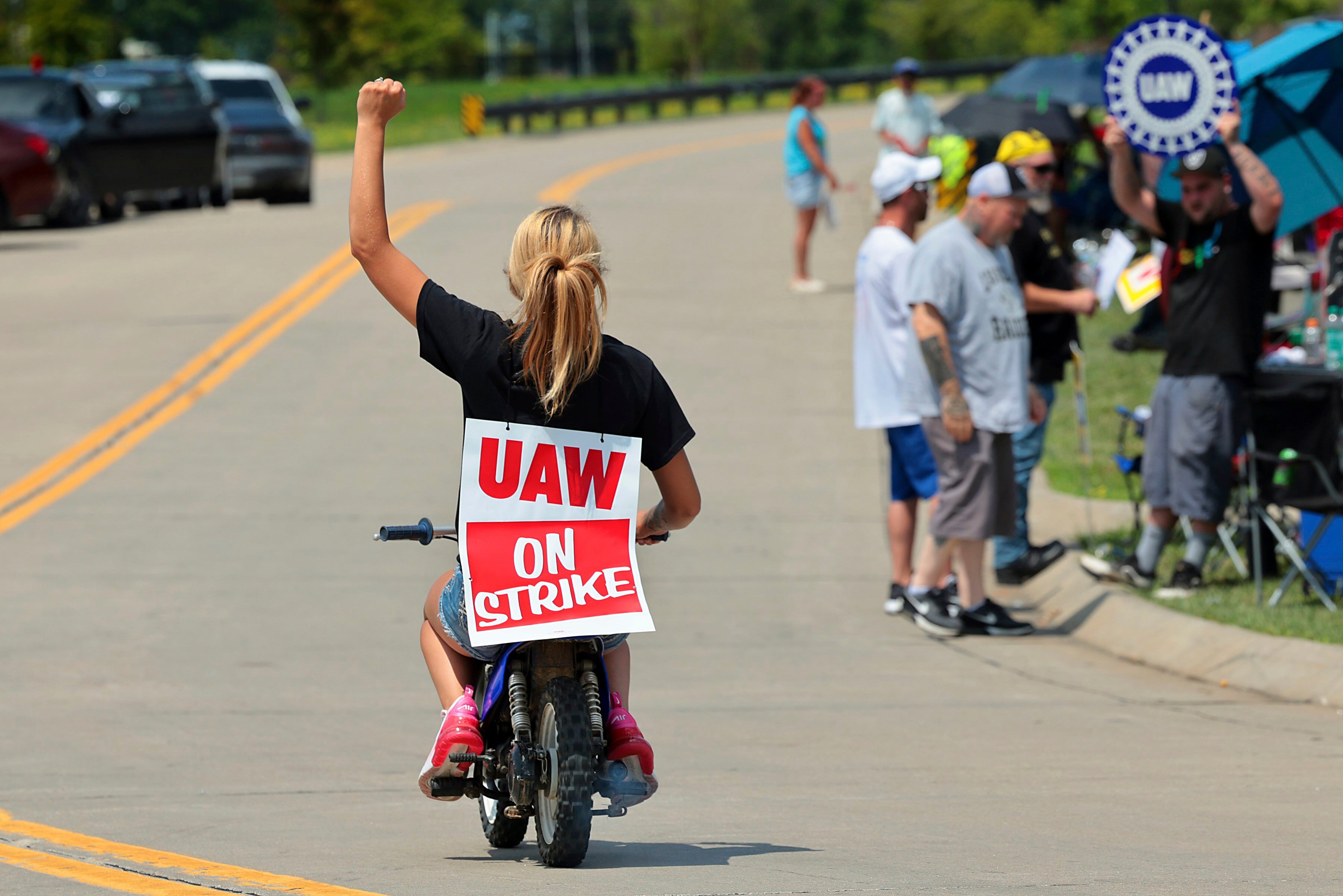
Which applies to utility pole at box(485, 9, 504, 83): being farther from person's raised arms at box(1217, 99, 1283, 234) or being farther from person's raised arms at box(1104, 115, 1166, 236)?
person's raised arms at box(1217, 99, 1283, 234)

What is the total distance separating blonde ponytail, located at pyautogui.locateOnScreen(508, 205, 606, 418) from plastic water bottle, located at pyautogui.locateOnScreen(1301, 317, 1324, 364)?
20.8 feet

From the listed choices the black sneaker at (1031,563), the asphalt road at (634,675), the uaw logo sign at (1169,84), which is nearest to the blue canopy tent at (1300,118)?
the uaw logo sign at (1169,84)

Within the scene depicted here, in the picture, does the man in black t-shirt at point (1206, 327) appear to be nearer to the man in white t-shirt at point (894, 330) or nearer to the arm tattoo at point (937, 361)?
the man in white t-shirt at point (894, 330)

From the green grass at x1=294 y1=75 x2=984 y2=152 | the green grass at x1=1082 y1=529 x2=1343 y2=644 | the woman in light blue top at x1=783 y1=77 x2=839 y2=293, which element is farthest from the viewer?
the green grass at x1=294 y1=75 x2=984 y2=152

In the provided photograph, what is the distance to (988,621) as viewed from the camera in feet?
30.1

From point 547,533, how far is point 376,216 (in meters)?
0.92

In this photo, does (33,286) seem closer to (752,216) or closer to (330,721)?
(752,216)

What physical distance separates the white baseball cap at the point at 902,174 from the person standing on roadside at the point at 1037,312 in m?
0.42

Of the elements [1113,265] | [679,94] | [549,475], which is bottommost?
[549,475]

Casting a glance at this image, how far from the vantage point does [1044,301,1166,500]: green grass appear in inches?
463

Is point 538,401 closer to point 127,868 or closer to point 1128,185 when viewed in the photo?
point 127,868

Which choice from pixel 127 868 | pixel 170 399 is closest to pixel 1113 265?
pixel 127 868

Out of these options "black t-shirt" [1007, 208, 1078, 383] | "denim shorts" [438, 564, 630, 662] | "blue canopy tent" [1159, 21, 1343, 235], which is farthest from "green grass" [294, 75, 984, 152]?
"denim shorts" [438, 564, 630, 662]

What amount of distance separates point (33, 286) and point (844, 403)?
875 cm
